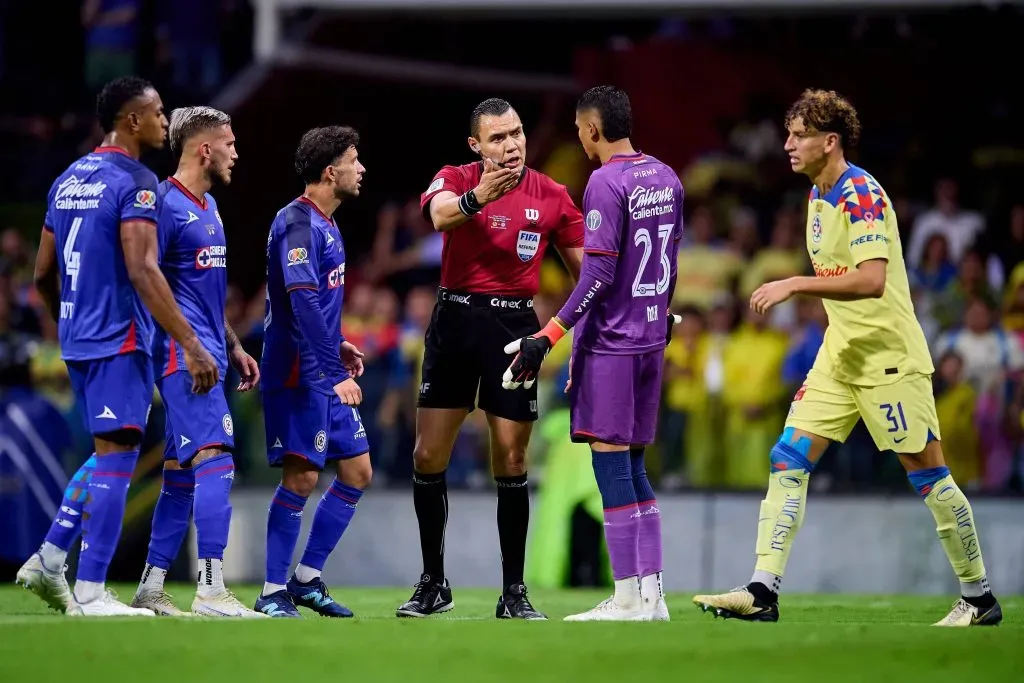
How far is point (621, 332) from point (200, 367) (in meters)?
2.05

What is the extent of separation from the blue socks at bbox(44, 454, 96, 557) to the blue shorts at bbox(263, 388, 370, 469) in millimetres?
959

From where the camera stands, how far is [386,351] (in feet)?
45.5

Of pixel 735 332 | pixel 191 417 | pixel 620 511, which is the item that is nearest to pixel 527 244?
pixel 620 511

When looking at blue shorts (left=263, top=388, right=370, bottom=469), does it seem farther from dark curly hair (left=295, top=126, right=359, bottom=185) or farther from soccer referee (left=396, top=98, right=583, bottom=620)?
dark curly hair (left=295, top=126, right=359, bottom=185)

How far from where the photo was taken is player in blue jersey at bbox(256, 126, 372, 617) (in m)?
7.97

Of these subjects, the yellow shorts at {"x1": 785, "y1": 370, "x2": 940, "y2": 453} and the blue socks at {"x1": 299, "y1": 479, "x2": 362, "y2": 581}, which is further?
the blue socks at {"x1": 299, "y1": 479, "x2": 362, "y2": 581}

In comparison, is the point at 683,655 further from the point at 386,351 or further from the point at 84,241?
the point at 386,351

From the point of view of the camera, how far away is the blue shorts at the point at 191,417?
7668 mm

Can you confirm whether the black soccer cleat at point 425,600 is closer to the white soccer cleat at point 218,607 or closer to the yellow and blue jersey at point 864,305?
the white soccer cleat at point 218,607

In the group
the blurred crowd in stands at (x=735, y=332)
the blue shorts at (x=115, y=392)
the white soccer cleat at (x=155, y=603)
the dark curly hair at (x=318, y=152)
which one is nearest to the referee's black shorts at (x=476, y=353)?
the dark curly hair at (x=318, y=152)

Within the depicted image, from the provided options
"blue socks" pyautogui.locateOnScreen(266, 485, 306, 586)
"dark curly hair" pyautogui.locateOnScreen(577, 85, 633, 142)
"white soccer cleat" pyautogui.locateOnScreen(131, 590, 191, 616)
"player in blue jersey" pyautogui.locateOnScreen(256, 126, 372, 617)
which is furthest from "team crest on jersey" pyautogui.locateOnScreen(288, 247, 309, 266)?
"white soccer cleat" pyautogui.locateOnScreen(131, 590, 191, 616)

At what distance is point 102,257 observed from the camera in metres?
7.48

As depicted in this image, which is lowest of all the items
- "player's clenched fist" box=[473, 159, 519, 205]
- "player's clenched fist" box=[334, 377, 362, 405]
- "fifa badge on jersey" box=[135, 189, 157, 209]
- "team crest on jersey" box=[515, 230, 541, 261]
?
"player's clenched fist" box=[334, 377, 362, 405]

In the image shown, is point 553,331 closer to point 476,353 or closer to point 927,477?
point 476,353
